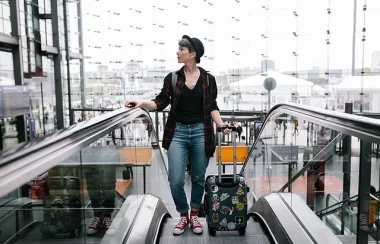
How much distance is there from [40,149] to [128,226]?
5.10ft

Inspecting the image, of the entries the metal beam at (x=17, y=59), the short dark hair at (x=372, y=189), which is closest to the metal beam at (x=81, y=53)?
the metal beam at (x=17, y=59)

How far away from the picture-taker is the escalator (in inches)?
43.5

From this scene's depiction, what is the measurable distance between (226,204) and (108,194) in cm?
93

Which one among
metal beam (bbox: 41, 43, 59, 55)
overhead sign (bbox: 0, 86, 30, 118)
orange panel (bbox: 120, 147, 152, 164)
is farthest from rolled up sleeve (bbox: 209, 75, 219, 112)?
metal beam (bbox: 41, 43, 59, 55)

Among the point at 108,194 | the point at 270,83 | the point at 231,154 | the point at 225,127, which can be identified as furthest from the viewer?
the point at 270,83

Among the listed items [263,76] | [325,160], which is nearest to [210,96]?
[325,160]

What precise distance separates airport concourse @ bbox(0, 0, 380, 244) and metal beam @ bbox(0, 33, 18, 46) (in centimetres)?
5

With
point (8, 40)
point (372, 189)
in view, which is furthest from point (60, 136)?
point (8, 40)

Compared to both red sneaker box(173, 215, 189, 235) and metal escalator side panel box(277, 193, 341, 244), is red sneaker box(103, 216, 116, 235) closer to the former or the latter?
red sneaker box(173, 215, 189, 235)

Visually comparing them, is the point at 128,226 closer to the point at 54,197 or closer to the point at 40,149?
the point at 54,197

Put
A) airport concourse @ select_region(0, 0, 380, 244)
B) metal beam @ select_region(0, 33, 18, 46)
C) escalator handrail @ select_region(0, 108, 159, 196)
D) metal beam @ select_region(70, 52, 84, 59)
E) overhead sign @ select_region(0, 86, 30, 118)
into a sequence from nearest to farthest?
escalator handrail @ select_region(0, 108, 159, 196), airport concourse @ select_region(0, 0, 380, 244), overhead sign @ select_region(0, 86, 30, 118), metal beam @ select_region(0, 33, 18, 46), metal beam @ select_region(70, 52, 84, 59)

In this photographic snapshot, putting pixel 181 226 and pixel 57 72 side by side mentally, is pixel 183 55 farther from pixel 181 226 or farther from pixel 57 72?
pixel 57 72

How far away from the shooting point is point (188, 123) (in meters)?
2.80

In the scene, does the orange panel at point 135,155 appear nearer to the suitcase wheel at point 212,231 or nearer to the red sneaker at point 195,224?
the red sneaker at point 195,224
